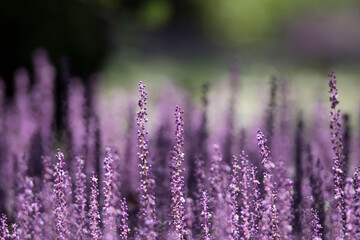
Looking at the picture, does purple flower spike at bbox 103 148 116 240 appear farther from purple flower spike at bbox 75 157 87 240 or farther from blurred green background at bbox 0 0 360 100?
blurred green background at bbox 0 0 360 100

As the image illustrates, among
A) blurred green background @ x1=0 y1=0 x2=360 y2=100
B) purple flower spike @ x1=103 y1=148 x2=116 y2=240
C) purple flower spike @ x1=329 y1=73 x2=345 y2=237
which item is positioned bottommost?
purple flower spike @ x1=103 y1=148 x2=116 y2=240

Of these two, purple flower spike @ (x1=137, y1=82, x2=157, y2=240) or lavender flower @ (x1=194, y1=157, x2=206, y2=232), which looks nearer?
purple flower spike @ (x1=137, y1=82, x2=157, y2=240)

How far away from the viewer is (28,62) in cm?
757

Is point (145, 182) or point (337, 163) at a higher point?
point (337, 163)

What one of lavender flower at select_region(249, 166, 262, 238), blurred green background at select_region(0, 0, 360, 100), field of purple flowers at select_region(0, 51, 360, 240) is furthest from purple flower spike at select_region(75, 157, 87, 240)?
blurred green background at select_region(0, 0, 360, 100)

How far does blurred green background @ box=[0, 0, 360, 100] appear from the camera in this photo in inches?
299

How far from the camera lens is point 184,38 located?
1008 inches

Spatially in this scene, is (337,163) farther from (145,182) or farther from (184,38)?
(184,38)

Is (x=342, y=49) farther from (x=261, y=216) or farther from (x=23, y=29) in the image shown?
(x=261, y=216)

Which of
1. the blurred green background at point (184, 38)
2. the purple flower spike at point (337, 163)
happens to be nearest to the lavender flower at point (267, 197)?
the purple flower spike at point (337, 163)

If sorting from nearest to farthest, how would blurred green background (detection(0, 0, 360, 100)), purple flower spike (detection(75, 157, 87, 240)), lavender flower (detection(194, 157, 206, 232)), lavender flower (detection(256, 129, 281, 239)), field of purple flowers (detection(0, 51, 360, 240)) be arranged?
lavender flower (detection(256, 129, 281, 239)) < field of purple flowers (detection(0, 51, 360, 240)) < purple flower spike (detection(75, 157, 87, 240)) < lavender flower (detection(194, 157, 206, 232)) < blurred green background (detection(0, 0, 360, 100))

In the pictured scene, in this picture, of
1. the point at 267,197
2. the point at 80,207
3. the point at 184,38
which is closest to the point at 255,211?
the point at 267,197

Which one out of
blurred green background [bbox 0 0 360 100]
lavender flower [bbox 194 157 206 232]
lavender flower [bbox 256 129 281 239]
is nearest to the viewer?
lavender flower [bbox 256 129 281 239]

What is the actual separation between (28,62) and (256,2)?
10.8m
